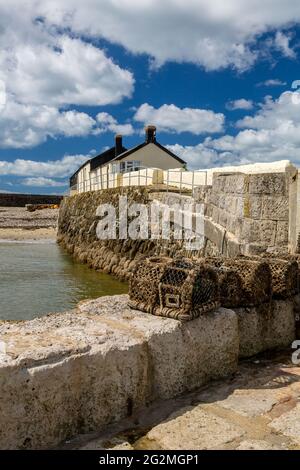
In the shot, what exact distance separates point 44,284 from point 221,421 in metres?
14.0

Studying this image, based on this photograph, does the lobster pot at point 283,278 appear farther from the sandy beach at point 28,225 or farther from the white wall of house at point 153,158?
the white wall of house at point 153,158

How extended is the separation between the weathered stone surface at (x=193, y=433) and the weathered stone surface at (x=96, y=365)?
1.11ft

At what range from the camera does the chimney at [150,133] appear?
40.7 meters

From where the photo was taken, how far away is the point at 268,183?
310 inches

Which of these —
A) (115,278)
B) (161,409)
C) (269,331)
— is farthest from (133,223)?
(161,409)

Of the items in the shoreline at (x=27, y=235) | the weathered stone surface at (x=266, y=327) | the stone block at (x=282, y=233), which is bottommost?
the shoreline at (x=27, y=235)

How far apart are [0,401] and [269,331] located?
3156 millimetres

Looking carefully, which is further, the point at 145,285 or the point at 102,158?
the point at 102,158

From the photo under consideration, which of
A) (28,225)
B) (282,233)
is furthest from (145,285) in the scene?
(28,225)

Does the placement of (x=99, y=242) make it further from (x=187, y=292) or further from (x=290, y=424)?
(x=290, y=424)

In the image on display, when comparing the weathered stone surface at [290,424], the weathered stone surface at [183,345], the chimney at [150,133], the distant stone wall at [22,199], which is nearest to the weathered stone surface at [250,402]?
the weathered stone surface at [290,424]

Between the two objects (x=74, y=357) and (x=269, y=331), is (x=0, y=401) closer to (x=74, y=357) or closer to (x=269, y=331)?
(x=74, y=357)
